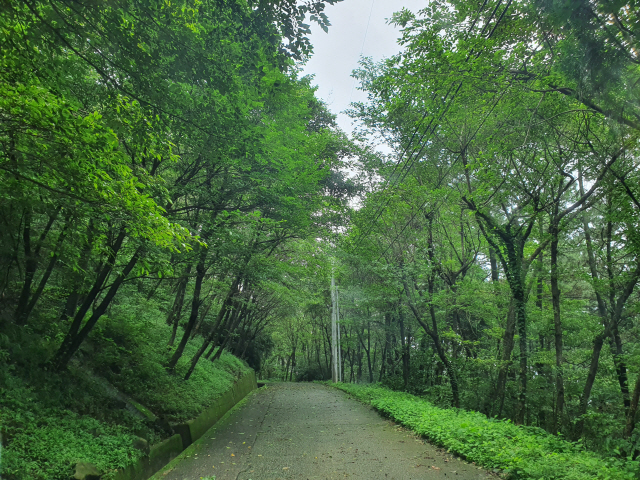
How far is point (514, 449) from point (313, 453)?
320cm

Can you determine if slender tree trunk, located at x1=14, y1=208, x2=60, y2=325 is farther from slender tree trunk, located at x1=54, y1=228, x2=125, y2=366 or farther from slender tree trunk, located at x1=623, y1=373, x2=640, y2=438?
slender tree trunk, located at x1=623, y1=373, x2=640, y2=438

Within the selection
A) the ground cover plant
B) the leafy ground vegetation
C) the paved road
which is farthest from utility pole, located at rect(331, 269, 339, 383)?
the ground cover plant

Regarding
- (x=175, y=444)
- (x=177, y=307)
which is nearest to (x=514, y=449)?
(x=175, y=444)

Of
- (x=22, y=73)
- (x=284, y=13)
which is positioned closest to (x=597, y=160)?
(x=284, y=13)

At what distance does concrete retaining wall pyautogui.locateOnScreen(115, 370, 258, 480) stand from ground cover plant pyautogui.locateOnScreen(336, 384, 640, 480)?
4545mm

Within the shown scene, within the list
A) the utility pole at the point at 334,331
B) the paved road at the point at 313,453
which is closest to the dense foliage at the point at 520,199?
the paved road at the point at 313,453

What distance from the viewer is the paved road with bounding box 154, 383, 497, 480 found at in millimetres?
4953

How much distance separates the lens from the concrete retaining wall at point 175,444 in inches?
179

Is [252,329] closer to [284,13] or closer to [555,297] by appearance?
[555,297]

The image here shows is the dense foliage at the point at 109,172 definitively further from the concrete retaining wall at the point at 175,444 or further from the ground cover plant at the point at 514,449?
the ground cover plant at the point at 514,449

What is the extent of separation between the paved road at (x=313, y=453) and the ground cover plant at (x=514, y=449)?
0.24 meters

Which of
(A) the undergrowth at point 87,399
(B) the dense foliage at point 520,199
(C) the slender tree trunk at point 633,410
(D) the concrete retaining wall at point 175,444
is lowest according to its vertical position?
(D) the concrete retaining wall at point 175,444

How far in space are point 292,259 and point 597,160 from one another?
9079 millimetres

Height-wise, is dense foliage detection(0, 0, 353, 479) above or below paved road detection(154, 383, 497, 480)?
above
